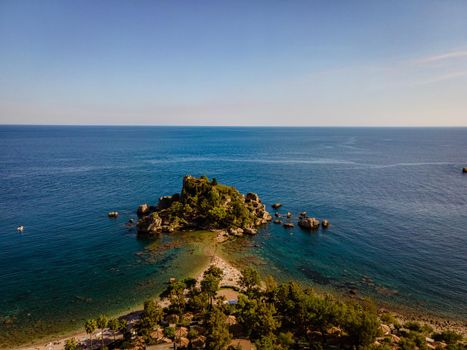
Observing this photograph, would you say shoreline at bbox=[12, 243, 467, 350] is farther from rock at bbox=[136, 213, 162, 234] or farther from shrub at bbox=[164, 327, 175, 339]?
rock at bbox=[136, 213, 162, 234]

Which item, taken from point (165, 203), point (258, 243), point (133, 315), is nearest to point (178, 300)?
point (133, 315)

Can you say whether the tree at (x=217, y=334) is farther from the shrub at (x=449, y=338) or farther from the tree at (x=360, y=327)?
the shrub at (x=449, y=338)

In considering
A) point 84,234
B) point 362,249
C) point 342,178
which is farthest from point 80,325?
point 342,178

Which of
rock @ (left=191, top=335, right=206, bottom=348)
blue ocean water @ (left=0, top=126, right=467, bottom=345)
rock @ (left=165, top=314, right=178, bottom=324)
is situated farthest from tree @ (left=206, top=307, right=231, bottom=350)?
blue ocean water @ (left=0, top=126, right=467, bottom=345)

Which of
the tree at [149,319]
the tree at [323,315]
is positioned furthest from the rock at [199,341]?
the tree at [323,315]

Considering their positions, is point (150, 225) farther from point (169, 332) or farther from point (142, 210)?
point (169, 332)
